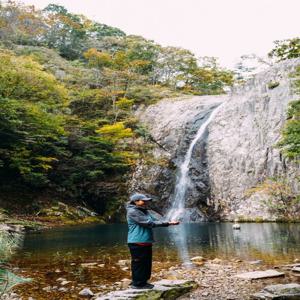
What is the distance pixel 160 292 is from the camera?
6051mm

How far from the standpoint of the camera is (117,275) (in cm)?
A: 827

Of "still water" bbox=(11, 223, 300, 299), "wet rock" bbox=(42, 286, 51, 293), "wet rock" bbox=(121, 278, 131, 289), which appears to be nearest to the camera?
"wet rock" bbox=(42, 286, 51, 293)

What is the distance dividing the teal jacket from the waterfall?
66.4 ft

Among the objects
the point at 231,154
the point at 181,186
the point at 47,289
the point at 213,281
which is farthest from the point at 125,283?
the point at 231,154

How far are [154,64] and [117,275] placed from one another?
41.7 metres

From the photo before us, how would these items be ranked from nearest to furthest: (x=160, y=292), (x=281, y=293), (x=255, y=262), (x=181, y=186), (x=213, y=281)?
(x=281, y=293), (x=160, y=292), (x=213, y=281), (x=255, y=262), (x=181, y=186)

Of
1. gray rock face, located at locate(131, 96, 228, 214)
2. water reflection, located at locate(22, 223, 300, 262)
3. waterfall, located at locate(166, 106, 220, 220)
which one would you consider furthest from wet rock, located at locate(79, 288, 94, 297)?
gray rock face, located at locate(131, 96, 228, 214)

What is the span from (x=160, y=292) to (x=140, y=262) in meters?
0.60

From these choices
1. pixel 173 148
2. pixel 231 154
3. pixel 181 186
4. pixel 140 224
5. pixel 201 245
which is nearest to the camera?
pixel 140 224

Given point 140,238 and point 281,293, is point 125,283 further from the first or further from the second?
point 281,293

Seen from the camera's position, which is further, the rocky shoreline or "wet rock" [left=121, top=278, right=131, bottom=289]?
"wet rock" [left=121, top=278, right=131, bottom=289]

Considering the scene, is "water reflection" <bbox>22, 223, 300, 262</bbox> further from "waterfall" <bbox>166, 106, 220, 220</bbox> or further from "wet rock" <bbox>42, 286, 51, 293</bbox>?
"waterfall" <bbox>166, 106, 220, 220</bbox>

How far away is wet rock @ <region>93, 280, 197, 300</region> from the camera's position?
5766mm

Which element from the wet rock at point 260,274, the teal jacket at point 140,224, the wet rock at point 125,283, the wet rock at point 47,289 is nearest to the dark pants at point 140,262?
the teal jacket at point 140,224
